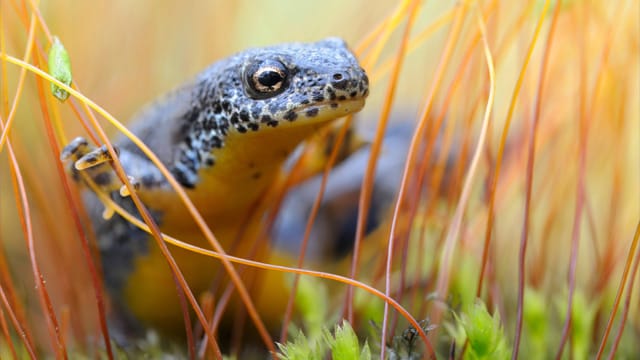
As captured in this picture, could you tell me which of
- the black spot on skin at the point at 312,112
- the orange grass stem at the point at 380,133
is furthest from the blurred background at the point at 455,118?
the black spot on skin at the point at 312,112

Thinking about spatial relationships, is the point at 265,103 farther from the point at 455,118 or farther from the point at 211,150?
the point at 455,118

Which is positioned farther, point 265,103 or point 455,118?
point 455,118

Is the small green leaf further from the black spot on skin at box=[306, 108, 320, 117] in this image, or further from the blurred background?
the black spot on skin at box=[306, 108, 320, 117]

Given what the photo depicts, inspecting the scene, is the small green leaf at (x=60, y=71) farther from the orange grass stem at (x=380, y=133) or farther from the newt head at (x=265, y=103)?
the orange grass stem at (x=380, y=133)

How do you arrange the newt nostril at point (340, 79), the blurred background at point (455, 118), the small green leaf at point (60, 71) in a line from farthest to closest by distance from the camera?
1. the blurred background at point (455, 118)
2. the newt nostril at point (340, 79)
3. the small green leaf at point (60, 71)

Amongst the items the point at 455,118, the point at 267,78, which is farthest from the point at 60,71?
the point at 455,118

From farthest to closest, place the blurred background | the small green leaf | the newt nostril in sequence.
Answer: the blurred background → the newt nostril → the small green leaf

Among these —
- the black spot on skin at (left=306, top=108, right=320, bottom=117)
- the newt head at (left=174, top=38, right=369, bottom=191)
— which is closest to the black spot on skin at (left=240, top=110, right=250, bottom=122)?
the newt head at (left=174, top=38, right=369, bottom=191)

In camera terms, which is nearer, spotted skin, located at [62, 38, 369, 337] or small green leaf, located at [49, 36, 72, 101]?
small green leaf, located at [49, 36, 72, 101]
